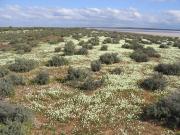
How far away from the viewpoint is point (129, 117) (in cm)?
2209

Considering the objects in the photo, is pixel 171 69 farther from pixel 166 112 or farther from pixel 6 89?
pixel 6 89

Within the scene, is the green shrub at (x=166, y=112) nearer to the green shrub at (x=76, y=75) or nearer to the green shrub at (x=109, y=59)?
the green shrub at (x=76, y=75)

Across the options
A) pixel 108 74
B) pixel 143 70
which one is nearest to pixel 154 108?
pixel 108 74

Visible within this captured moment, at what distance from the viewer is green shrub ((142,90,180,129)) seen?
2131 cm

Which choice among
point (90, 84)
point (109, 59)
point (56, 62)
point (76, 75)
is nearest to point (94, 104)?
point (90, 84)

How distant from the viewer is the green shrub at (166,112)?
21312mm

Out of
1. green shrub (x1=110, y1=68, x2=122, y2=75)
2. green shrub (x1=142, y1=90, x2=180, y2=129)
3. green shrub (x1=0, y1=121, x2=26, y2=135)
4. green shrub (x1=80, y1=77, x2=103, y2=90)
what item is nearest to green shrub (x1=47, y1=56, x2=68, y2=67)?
green shrub (x1=110, y1=68, x2=122, y2=75)

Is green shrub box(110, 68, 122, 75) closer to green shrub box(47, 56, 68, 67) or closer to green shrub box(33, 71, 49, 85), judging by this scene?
green shrub box(47, 56, 68, 67)

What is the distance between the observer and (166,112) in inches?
853

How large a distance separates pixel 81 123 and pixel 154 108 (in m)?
4.46

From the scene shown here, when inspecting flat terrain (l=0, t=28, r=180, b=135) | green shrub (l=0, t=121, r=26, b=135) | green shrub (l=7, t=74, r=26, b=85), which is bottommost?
flat terrain (l=0, t=28, r=180, b=135)

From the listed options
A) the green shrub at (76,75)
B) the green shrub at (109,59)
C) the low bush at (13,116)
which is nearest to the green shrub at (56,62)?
the green shrub at (109,59)

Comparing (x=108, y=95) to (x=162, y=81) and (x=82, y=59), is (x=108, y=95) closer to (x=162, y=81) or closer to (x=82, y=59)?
(x=162, y=81)

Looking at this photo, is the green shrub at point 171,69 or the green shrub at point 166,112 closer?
the green shrub at point 166,112
